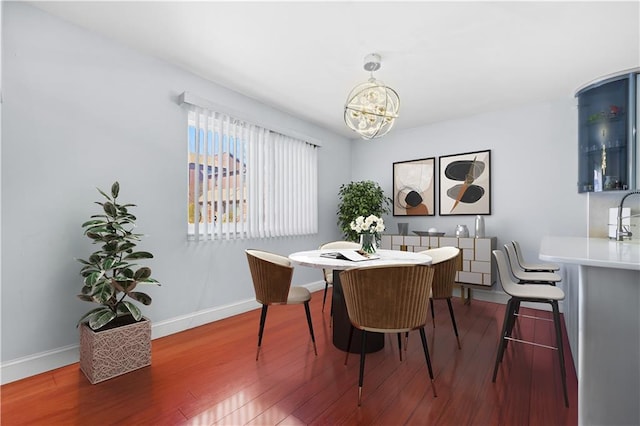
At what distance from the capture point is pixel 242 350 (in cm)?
260

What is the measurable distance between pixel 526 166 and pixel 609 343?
3116 mm

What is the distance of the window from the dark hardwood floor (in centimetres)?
132

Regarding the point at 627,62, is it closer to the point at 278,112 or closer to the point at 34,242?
the point at 278,112

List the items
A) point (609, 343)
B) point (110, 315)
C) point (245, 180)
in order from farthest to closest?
point (245, 180)
point (110, 315)
point (609, 343)

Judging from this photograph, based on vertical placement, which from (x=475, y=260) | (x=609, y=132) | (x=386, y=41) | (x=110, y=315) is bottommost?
(x=110, y=315)

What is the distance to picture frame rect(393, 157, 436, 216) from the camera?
475 centimetres

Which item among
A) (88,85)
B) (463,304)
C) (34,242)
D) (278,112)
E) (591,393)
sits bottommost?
(463,304)

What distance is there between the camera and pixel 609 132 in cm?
275

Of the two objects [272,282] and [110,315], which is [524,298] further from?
[110,315]

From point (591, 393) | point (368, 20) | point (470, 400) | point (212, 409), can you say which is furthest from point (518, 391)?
point (368, 20)

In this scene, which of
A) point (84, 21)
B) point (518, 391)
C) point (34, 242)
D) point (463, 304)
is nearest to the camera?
point (518, 391)

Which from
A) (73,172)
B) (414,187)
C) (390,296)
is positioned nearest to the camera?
(390,296)

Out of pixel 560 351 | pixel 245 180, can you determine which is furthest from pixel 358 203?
pixel 560 351

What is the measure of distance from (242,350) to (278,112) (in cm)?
305
